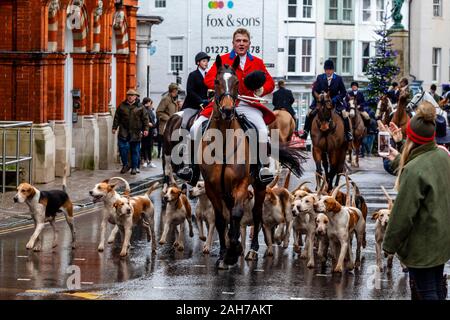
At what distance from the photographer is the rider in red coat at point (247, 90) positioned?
57.3 feet

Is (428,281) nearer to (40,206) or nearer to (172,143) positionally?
(40,206)

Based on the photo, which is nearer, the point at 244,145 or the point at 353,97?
the point at 244,145

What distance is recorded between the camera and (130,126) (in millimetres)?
31797

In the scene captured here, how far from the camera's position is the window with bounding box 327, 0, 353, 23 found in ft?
243

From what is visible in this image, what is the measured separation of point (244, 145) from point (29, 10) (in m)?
12.4

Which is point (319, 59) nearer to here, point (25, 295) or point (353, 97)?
point (353, 97)

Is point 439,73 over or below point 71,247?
over

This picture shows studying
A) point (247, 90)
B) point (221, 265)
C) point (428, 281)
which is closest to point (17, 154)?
point (247, 90)

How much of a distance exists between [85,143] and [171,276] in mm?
16543

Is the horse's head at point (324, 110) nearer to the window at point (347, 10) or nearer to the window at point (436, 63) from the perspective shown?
the window at point (436, 63)

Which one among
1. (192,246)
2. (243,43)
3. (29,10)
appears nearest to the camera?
(243,43)

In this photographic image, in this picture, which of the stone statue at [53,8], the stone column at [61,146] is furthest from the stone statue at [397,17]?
the stone statue at [53,8]

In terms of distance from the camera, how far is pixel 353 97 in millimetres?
39500
